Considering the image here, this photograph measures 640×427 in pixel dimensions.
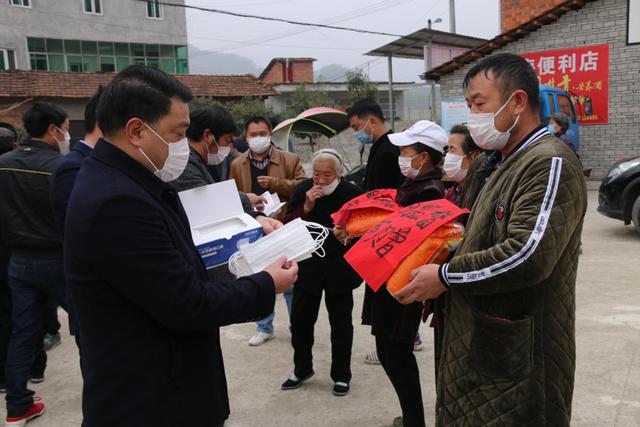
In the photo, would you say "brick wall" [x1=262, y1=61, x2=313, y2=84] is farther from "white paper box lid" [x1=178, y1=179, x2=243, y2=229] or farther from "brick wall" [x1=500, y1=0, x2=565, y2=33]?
"white paper box lid" [x1=178, y1=179, x2=243, y2=229]

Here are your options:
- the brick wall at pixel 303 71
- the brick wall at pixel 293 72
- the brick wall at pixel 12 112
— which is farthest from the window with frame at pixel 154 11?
the brick wall at pixel 12 112

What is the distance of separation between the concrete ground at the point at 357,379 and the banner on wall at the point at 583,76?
1004 cm

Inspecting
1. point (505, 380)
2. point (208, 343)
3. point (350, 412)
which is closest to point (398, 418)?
point (350, 412)

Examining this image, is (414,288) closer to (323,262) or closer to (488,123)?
(488,123)

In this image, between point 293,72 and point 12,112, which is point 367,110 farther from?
point 293,72

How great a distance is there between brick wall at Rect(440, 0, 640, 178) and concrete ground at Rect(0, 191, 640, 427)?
9.91 metres

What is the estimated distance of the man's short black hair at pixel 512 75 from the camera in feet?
6.36

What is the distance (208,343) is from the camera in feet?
5.77

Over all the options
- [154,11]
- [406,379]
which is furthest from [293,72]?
[406,379]

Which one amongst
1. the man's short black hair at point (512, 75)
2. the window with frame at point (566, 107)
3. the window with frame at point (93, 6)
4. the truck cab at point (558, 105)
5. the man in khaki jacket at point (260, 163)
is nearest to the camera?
the man's short black hair at point (512, 75)

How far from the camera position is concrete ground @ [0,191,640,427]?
11.1 feet

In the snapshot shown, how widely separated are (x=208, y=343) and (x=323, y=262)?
2011mm

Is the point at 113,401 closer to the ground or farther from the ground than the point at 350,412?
farther from the ground

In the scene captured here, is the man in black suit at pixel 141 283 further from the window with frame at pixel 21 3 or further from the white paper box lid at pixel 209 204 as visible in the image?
the window with frame at pixel 21 3
